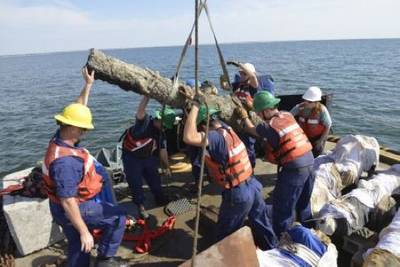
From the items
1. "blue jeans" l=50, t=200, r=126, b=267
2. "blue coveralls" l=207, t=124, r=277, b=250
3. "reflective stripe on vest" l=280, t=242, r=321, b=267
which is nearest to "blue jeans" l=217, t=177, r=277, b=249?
"blue coveralls" l=207, t=124, r=277, b=250

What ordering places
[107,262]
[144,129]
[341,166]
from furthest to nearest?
[341,166] → [144,129] → [107,262]

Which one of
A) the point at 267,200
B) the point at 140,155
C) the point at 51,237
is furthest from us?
the point at 267,200

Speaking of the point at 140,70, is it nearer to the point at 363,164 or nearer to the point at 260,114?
the point at 260,114

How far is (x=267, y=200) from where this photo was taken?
17.8 feet

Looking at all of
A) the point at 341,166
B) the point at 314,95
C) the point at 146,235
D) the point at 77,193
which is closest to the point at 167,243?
the point at 146,235

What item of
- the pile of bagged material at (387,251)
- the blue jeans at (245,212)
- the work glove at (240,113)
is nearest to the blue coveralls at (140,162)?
the work glove at (240,113)

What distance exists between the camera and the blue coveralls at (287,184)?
414 cm

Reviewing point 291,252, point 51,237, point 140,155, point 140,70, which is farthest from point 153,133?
point 291,252

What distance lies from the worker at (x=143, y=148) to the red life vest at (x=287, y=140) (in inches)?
57.5

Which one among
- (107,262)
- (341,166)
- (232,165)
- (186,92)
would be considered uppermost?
(186,92)

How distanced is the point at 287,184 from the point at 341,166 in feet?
5.19

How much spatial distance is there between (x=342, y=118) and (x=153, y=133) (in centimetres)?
1448

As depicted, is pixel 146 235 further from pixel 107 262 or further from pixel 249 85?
pixel 249 85

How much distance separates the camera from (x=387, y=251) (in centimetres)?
326
